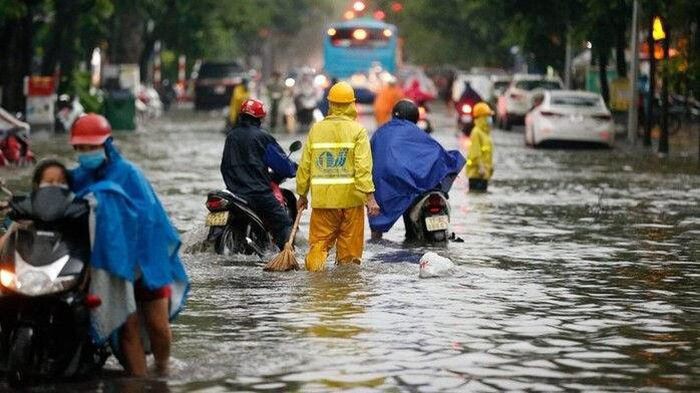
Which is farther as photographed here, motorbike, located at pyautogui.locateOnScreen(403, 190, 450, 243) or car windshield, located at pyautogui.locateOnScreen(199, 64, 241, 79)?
car windshield, located at pyautogui.locateOnScreen(199, 64, 241, 79)

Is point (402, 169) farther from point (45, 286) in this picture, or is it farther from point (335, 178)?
point (45, 286)

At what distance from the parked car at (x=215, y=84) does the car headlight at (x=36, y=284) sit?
69009 millimetres

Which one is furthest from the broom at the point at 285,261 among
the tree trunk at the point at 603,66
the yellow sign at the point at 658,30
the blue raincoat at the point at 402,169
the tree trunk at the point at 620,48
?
the tree trunk at the point at 603,66

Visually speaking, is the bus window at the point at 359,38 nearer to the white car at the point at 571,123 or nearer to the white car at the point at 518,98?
the white car at the point at 518,98

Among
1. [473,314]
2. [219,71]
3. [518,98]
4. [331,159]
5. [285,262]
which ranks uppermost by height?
[219,71]

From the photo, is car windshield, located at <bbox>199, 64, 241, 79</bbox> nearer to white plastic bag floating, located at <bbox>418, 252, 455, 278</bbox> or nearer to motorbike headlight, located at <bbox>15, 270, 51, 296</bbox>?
white plastic bag floating, located at <bbox>418, 252, 455, 278</bbox>

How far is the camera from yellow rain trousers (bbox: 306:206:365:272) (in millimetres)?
15484

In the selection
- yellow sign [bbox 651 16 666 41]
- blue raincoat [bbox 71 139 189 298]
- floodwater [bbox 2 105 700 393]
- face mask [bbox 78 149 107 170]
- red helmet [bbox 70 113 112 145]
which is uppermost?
yellow sign [bbox 651 16 666 41]

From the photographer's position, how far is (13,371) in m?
9.76

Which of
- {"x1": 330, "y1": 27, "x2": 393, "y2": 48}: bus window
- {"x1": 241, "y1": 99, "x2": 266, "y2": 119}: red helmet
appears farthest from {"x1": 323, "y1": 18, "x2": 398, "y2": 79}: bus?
{"x1": 241, "y1": 99, "x2": 266, "y2": 119}: red helmet

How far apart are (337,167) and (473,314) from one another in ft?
8.75

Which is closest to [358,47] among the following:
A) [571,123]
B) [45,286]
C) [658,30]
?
[571,123]

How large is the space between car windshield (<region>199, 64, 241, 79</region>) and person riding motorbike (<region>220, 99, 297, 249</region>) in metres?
63.3

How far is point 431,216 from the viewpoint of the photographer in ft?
60.1
